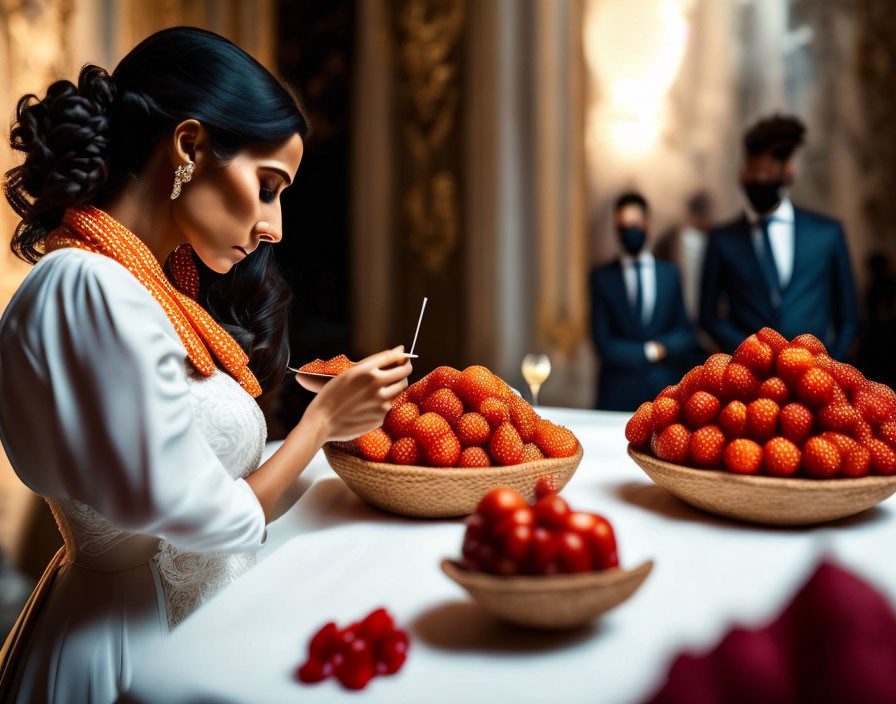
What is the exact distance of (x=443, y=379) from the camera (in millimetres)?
1077

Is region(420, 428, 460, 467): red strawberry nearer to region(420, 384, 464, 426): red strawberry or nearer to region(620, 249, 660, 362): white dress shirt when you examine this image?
region(420, 384, 464, 426): red strawberry

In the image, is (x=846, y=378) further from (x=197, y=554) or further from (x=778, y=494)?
(x=197, y=554)

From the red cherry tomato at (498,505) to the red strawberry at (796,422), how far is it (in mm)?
457

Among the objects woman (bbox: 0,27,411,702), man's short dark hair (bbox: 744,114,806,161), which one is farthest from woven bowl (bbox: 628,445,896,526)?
man's short dark hair (bbox: 744,114,806,161)

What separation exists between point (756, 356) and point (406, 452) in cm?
52

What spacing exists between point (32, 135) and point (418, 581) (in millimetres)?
778

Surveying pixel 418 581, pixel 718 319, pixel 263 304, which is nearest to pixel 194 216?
pixel 263 304

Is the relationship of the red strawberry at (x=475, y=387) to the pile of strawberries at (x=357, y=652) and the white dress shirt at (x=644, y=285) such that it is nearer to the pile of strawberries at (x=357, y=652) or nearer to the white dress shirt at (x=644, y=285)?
the pile of strawberries at (x=357, y=652)

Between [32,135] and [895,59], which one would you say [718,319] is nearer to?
[895,59]

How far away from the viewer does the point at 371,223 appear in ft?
13.6

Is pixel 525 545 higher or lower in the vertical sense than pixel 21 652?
higher

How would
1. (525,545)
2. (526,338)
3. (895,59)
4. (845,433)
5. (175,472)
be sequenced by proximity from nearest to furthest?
1. (525,545)
2. (175,472)
3. (845,433)
4. (895,59)
5. (526,338)

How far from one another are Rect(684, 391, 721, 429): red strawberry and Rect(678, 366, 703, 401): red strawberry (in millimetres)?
27

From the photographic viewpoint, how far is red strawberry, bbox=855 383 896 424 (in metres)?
0.98
